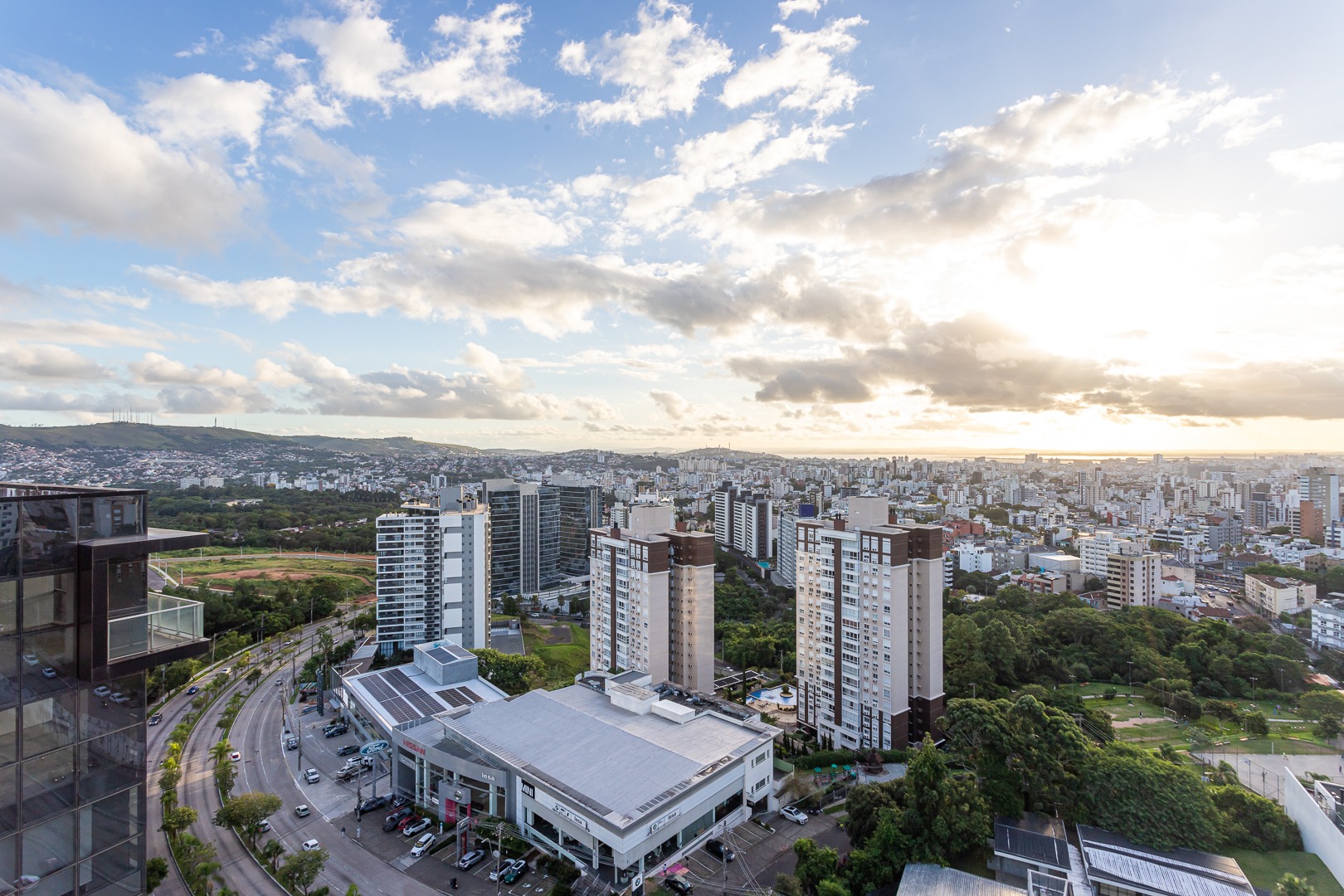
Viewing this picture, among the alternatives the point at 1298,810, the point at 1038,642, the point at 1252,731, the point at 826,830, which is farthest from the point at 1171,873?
the point at 1038,642

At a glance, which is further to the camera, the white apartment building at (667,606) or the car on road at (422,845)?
the white apartment building at (667,606)

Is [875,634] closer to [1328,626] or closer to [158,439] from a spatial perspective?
[1328,626]

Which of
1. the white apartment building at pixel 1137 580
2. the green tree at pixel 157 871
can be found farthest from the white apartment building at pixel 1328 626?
the green tree at pixel 157 871

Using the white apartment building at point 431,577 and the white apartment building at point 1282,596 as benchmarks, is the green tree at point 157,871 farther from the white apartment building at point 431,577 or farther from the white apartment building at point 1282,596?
the white apartment building at point 1282,596

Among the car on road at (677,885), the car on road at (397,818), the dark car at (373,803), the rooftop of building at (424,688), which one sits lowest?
the dark car at (373,803)

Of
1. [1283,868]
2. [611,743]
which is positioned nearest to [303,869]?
[611,743]

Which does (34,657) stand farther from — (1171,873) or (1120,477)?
(1120,477)

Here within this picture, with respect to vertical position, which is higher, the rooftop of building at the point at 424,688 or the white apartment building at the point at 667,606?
the white apartment building at the point at 667,606
